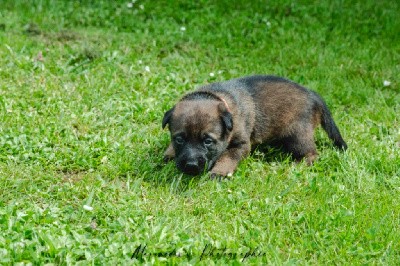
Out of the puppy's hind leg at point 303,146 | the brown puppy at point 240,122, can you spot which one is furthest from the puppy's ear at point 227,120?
the puppy's hind leg at point 303,146

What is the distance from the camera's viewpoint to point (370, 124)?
7422 mm

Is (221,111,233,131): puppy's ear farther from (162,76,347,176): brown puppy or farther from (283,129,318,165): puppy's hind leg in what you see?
(283,129,318,165): puppy's hind leg

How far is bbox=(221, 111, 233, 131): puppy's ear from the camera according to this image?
6.11 metres

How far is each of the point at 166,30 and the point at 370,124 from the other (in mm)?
3820

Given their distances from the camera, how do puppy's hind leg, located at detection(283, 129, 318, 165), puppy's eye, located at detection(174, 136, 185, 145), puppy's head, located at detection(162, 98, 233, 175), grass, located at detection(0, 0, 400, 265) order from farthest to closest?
puppy's hind leg, located at detection(283, 129, 318, 165)
puppy's eye, located at detection(174, 136, 185, 145)
puppy's head, located at detection(162, 98, 233, 175)
grass, located at detection(0, 0, 400, 265)

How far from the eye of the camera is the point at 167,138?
22.6 ft

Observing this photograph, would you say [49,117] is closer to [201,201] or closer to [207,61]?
[201,201]

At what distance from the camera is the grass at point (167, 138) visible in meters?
4.90

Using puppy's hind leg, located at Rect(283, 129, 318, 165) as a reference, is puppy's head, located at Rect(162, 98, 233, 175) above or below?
above

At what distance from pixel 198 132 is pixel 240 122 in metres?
0.71

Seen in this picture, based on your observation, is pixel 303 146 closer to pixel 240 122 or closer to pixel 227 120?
pixel 240 122

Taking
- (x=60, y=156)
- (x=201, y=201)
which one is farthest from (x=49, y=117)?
(x=201, y=201)

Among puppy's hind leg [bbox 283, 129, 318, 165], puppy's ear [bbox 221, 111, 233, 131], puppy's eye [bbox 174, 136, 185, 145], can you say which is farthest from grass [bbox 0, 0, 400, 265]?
puppy's ear [bbox 221, 111, 233, 131]

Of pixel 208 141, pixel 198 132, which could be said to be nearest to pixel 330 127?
pixel 208 141
